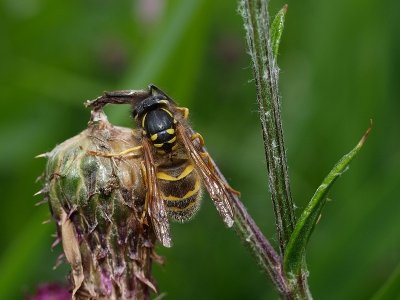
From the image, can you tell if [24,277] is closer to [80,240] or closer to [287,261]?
[80,240]

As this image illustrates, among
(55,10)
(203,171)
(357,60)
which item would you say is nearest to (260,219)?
(357,60)

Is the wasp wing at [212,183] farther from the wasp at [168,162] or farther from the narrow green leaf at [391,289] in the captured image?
the narrow green leaf at [391,289]

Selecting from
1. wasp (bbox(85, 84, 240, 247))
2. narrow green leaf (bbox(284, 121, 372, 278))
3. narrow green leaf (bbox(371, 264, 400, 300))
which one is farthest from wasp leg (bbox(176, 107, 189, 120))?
narrow green leaf (bbox(371, 264, 400, 300))

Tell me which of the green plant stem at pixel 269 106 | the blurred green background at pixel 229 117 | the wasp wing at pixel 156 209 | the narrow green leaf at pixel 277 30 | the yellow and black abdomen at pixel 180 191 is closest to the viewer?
the green plant stem at pixel 269 106

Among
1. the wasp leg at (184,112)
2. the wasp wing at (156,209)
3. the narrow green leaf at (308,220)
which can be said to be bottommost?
the narrow green leaf at (308,220)

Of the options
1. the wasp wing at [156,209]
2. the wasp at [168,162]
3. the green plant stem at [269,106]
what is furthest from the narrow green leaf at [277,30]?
the wasp wing at [156,209]

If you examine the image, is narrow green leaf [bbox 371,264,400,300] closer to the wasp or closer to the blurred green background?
the wasp

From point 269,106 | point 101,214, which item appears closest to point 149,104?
point 101,214
